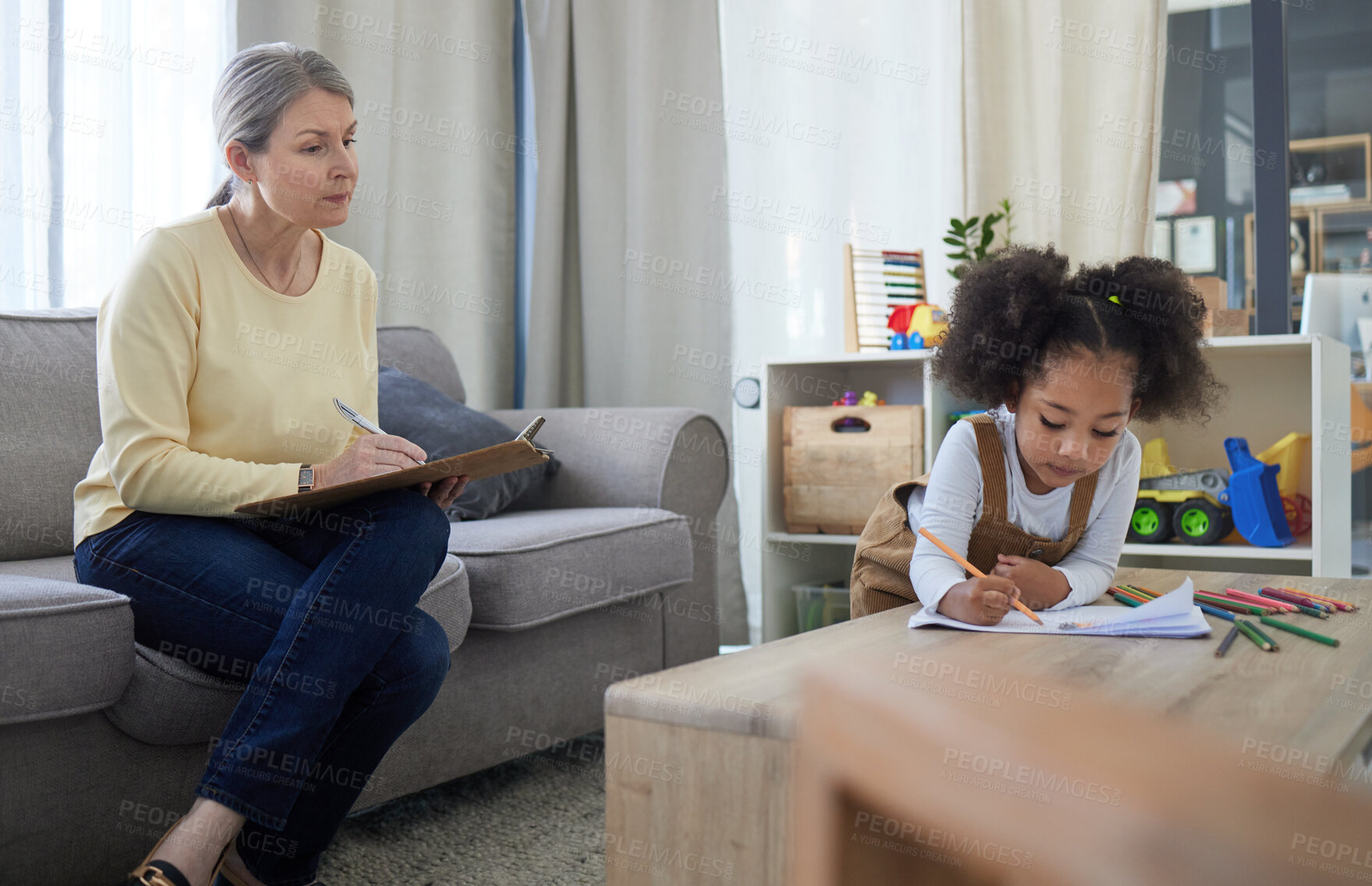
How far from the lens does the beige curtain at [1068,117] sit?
256 cm

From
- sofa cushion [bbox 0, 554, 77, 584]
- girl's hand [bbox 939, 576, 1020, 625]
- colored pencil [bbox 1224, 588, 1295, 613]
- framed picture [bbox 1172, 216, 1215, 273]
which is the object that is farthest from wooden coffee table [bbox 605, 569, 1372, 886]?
framed picture [bbox 1172, 216, 1215, 273]

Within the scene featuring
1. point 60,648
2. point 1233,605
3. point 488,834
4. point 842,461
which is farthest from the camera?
point 842,461

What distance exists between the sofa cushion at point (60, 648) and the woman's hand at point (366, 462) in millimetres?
252

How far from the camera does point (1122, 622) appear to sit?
1062 mm

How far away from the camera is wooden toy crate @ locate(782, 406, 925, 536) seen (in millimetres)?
2375

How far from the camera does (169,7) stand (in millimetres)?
2176

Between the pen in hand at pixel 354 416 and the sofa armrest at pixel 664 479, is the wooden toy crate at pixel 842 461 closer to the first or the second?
the sofa armrest at pixel 664 479

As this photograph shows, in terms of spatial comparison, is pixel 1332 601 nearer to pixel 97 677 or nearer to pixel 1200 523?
pixel 1200 523

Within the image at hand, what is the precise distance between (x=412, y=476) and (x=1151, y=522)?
5.50 ft

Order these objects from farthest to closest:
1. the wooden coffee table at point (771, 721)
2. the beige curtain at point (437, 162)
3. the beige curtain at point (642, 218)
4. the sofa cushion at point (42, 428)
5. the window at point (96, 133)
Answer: the beige curtain at point (642, 218)
the beige curtain at point (437, 162)
the window at point (96, 133)
the sofa cushion at point (42, 428)
the wooden coffee table at point (771, 721)

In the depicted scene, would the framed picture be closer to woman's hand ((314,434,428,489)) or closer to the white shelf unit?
the white shelf unit

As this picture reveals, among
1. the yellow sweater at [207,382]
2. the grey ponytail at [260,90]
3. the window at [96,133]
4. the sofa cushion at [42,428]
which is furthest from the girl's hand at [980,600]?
the window at [96,133]

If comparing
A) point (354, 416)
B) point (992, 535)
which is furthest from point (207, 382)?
point (992, 535)

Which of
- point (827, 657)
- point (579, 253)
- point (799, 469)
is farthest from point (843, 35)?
point (827, 657)
